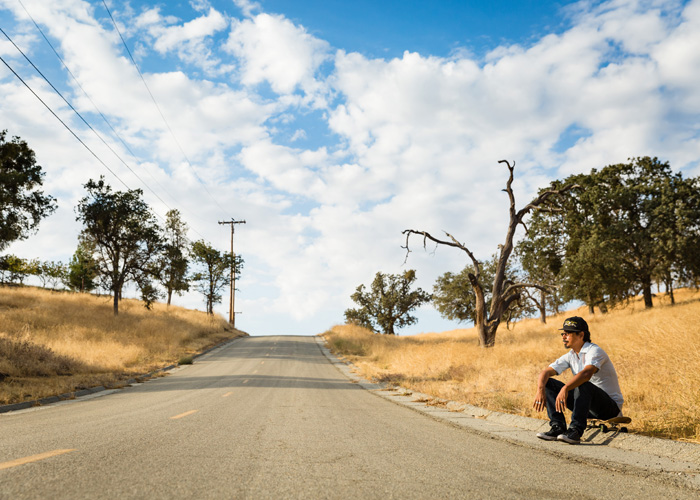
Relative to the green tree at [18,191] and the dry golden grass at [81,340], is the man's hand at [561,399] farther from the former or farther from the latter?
the green tree at [18,191]

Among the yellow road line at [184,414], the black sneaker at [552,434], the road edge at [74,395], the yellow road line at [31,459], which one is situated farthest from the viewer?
the road edge at [74,395]

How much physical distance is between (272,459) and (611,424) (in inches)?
178

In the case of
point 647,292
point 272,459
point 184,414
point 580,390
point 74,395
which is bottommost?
point 74,395

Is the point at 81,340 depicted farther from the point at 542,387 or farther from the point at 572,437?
the point at 572,437

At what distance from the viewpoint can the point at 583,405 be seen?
6.00 meters

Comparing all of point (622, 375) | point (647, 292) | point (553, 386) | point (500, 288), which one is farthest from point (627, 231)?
point (553, 386)

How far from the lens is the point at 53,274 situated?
7431 cm

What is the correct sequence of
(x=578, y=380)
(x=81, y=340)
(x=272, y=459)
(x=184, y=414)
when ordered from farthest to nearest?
(x=81, y=340), (x=184, y=414), (x=578, y=380), (x=272, y=459)

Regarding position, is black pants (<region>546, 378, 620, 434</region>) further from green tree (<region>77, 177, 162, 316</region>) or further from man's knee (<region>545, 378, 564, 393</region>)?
green tree (<region>77, 177, 162, 316</region>)

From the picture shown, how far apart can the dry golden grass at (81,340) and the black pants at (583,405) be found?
11542 millimetres

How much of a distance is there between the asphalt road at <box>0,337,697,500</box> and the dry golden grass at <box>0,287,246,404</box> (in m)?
6.15

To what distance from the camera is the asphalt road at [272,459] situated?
367 centimetres

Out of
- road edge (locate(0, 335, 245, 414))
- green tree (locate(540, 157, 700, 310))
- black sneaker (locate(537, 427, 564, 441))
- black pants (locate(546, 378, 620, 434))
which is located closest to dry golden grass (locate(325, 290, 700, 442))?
black pants (locate(546, 378, 620, 434))

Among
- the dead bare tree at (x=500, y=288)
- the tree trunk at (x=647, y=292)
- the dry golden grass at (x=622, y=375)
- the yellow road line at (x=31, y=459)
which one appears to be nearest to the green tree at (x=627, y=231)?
the tree trunk at (x=647, y=292)
